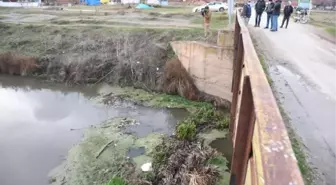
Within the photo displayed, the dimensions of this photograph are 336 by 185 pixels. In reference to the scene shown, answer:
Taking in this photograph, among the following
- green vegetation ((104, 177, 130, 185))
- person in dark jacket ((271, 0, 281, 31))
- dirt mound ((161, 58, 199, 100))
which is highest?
person in dark jacket ((271, 0, 281, 31))

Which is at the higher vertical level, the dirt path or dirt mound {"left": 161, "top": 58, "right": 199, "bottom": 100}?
the dirt path

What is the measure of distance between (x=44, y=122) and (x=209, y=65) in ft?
31.2

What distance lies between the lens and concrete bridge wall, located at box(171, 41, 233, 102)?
16.9 m

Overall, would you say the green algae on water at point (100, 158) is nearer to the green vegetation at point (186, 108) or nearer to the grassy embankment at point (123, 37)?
the grassy embankment at point (123, 37)

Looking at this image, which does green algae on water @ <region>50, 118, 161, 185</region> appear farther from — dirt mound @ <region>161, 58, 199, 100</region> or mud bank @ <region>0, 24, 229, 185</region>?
dirt mound @ <region>161, 58, 199, 100</region>

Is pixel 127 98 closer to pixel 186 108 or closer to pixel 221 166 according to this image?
pixel 186 108

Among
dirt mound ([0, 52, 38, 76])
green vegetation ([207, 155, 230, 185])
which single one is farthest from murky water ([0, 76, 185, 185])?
green vegetation ([207, 155, 230, 185])

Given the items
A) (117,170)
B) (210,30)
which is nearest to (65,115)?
(117,170)

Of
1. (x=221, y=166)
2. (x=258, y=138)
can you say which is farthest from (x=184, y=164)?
(x=258, y=138)

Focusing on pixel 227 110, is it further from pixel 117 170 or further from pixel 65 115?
pixel 65 115

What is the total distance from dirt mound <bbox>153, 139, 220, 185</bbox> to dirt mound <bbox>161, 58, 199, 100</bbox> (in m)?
6.25

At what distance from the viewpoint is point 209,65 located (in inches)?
699

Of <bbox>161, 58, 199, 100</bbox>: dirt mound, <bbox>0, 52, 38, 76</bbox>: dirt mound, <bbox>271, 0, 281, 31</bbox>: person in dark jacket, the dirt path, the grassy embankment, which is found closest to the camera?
the dirt path

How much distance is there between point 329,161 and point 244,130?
5.84ft
